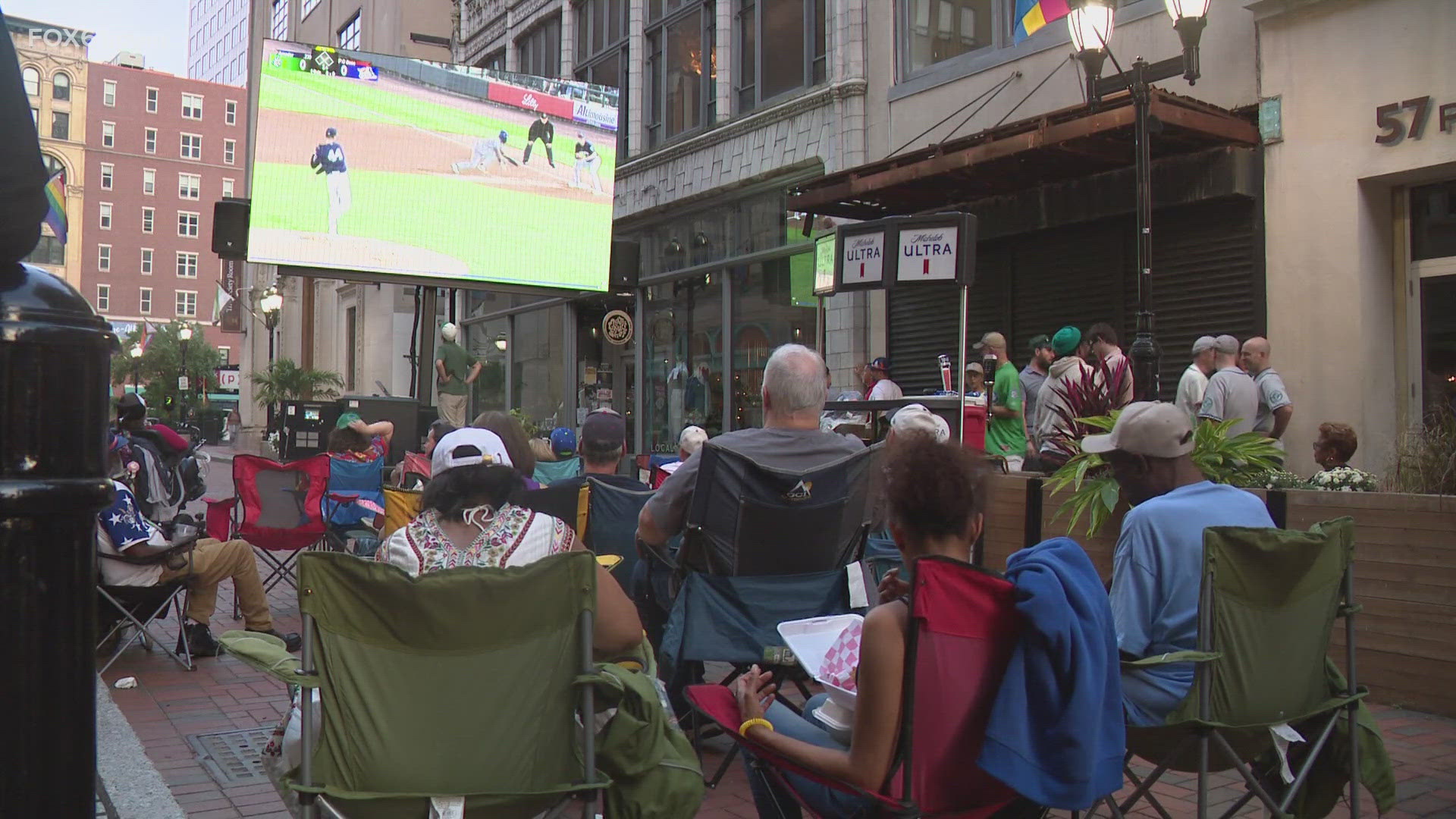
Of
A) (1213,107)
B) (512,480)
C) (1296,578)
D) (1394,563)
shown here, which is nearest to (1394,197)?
(1213,107)

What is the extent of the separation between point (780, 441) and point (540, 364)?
19064 mm

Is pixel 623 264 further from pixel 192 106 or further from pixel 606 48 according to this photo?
pixel 192 106

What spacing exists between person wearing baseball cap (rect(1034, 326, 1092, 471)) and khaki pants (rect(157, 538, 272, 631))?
4.52 meters

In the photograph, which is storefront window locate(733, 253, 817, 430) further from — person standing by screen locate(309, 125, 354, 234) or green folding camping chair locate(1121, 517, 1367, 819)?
green folding camping chair locate(1121, 517, 1367, 819)

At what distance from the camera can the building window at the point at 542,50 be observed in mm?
22891

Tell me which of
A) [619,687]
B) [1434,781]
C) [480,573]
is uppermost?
[480,573]

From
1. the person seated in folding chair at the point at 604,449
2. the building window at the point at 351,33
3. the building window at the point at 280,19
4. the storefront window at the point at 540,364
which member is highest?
the building window at the point at 280,19

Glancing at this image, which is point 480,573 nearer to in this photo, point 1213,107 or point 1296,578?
point 1296,578

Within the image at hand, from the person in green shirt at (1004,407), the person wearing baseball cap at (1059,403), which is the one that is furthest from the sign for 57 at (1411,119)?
the person in green shirt at (1004,407)

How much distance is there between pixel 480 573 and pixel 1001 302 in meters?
10.6

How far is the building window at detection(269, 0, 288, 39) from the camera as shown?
1500 inches

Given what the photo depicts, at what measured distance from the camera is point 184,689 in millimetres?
5805

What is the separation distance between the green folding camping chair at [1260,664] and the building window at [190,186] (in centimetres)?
10103

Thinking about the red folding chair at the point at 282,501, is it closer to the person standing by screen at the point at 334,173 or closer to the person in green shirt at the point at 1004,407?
the person in green shirt at the point at 1004,407
